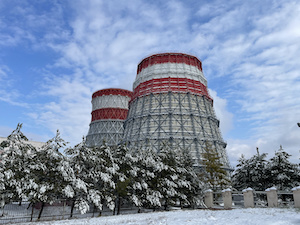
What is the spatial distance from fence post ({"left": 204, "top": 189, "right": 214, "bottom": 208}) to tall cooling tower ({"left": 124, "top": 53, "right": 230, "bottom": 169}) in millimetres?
11483

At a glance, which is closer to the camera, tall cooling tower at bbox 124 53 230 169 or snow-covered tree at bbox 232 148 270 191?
snow-covered tree at bbox 232 148 270 191

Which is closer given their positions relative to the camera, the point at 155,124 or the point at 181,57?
the point at 155,124

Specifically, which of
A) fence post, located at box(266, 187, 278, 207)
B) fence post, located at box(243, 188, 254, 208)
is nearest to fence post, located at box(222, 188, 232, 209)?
fence post, located at box(243, 188, 254, 208)

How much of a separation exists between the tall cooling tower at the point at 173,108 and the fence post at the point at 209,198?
37.7 ft

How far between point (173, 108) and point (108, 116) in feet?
99.2

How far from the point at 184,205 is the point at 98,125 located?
1790 inches

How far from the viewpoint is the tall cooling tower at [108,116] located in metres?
66.1

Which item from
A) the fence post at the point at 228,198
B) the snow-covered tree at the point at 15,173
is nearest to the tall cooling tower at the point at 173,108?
the fence post at the point at 228,198

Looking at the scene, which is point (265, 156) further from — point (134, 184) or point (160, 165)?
point (134, 184)

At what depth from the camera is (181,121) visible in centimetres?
4100

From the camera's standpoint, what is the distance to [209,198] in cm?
2623

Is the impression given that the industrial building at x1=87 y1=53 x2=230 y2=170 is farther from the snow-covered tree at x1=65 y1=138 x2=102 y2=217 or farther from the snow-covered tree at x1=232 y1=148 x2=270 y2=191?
the snow-covered tree at x1=65 y1=138 x2=102 y2=217

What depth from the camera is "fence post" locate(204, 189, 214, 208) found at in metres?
26.0

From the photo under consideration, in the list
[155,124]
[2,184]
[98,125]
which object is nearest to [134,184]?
[2,184]
